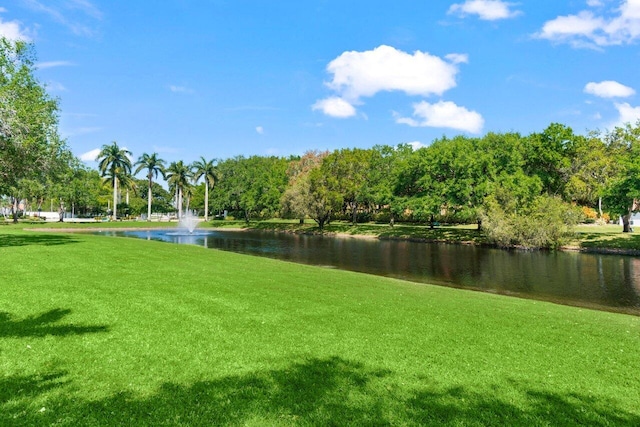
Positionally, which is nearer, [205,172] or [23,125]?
[23,125]

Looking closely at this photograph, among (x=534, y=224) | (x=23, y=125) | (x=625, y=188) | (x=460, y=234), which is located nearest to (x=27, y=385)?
(x=23, y=125)

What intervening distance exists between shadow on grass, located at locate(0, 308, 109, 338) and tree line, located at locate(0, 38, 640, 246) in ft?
45.1

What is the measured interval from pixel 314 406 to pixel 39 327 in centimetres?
640

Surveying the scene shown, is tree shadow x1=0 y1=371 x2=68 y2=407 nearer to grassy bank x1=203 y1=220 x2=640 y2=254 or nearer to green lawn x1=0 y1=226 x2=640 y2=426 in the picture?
green lawn x1=0 y1=226 x2=640 y2=426

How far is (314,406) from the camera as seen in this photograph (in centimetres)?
556

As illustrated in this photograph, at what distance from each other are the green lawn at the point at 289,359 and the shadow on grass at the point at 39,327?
56mm

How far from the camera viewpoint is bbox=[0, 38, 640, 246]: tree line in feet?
74.2

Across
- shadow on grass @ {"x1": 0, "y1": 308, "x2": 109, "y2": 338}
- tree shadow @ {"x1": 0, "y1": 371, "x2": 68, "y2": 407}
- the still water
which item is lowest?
the still water

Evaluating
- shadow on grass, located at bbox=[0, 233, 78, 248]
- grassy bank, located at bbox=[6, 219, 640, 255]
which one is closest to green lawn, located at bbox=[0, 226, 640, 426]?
shadow on grass, located at bbox=[0, 233, 78, 248]

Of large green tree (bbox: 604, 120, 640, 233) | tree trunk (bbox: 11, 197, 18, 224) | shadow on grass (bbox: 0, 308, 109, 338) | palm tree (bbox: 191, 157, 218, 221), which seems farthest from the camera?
palm tree (bbox: 191, 157, 218, 221)

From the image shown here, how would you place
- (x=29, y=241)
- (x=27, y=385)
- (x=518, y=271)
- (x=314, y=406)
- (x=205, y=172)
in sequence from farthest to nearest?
(x=205, y=172)
(x=518, y=271)
(x=29, y=241)
(x=27, y=385)
(x=314, y=406)

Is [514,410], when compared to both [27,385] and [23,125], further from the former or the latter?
[23,125]

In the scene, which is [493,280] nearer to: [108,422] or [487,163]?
[108,422]

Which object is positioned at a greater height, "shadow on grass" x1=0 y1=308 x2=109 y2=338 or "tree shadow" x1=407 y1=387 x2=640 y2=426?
"shadow on grass" x1=0 y1=308 x2=109 y2=338
